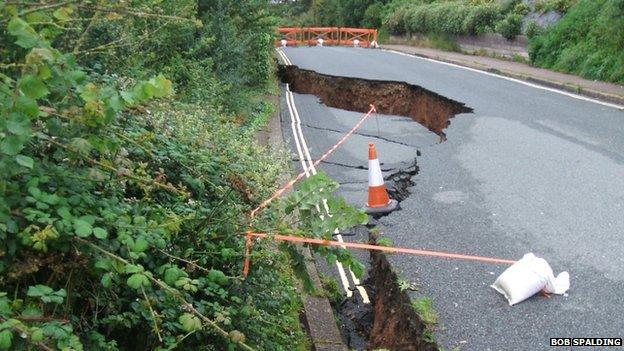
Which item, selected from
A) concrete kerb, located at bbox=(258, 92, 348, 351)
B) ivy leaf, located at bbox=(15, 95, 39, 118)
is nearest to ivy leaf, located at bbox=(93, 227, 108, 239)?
ivy leaf, located at bbox=(15, 95, 39, 118)

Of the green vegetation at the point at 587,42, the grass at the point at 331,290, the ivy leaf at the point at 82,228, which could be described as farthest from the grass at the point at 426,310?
the green vegetation at the point at 587,42

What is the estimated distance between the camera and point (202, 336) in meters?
3.10

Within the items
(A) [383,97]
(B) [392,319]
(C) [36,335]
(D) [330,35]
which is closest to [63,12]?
(C) [36,335]

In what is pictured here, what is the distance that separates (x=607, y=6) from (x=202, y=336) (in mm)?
16619

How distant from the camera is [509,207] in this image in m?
6.13

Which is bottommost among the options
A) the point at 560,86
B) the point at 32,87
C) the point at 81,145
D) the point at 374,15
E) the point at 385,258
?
the point at 374,15

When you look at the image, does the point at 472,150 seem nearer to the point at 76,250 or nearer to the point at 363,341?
the point at 363,341

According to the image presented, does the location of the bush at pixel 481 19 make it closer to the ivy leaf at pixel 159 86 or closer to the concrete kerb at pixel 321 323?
the concrete kerb at pixel 321 323

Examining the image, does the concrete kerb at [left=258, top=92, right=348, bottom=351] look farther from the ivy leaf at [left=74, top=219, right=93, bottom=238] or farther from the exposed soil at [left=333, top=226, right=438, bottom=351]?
the ivy leaf at [left=74, top=219, right=93, bottom=238]

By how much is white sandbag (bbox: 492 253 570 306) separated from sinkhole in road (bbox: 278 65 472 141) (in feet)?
25.4

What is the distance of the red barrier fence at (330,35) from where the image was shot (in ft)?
142

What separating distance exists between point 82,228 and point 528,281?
2996mm

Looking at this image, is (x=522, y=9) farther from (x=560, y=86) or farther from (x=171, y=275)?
(x=171, y=275)

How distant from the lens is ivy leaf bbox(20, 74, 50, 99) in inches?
82.4
